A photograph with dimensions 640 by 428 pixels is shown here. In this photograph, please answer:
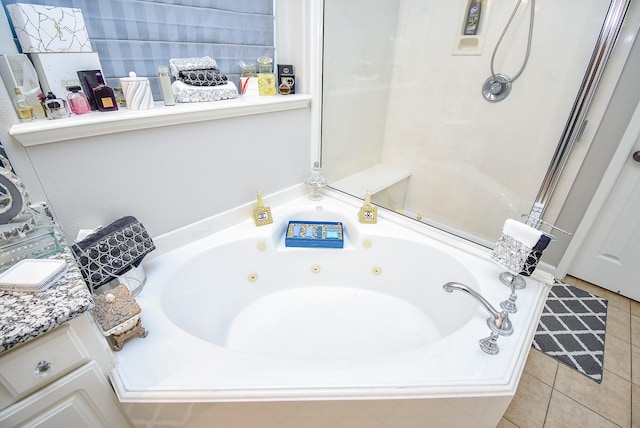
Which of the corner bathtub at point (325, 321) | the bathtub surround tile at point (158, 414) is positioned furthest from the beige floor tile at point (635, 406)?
the bathtub surround tile at point (158, 414)

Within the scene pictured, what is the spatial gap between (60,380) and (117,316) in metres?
0.21

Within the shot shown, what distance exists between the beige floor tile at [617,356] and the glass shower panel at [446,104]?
0.80 m

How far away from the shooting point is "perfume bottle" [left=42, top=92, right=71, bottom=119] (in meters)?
0.98

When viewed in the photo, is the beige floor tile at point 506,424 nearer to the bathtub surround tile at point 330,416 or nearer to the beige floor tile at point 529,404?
the beige floor tile at point 529,404

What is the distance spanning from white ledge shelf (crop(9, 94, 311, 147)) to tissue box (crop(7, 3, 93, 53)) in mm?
226

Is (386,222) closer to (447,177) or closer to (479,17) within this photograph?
(447,177)

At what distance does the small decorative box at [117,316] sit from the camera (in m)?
0.89

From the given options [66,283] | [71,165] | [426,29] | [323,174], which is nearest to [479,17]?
[426,29]

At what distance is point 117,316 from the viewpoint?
35.6 inches

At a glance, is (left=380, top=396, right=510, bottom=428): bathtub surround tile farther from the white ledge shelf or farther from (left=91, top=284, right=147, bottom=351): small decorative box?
the white ledge shelf

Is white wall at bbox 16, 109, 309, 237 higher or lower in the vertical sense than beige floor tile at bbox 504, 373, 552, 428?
higher

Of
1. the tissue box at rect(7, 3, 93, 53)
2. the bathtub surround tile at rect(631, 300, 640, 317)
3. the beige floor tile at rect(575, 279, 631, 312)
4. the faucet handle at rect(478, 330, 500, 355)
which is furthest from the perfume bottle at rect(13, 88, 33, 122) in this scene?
the bathtub surround tile at rect(631, 300, 640, 317)

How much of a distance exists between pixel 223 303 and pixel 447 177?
70.6 inches

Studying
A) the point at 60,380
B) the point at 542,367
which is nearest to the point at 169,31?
the point at 60,380
